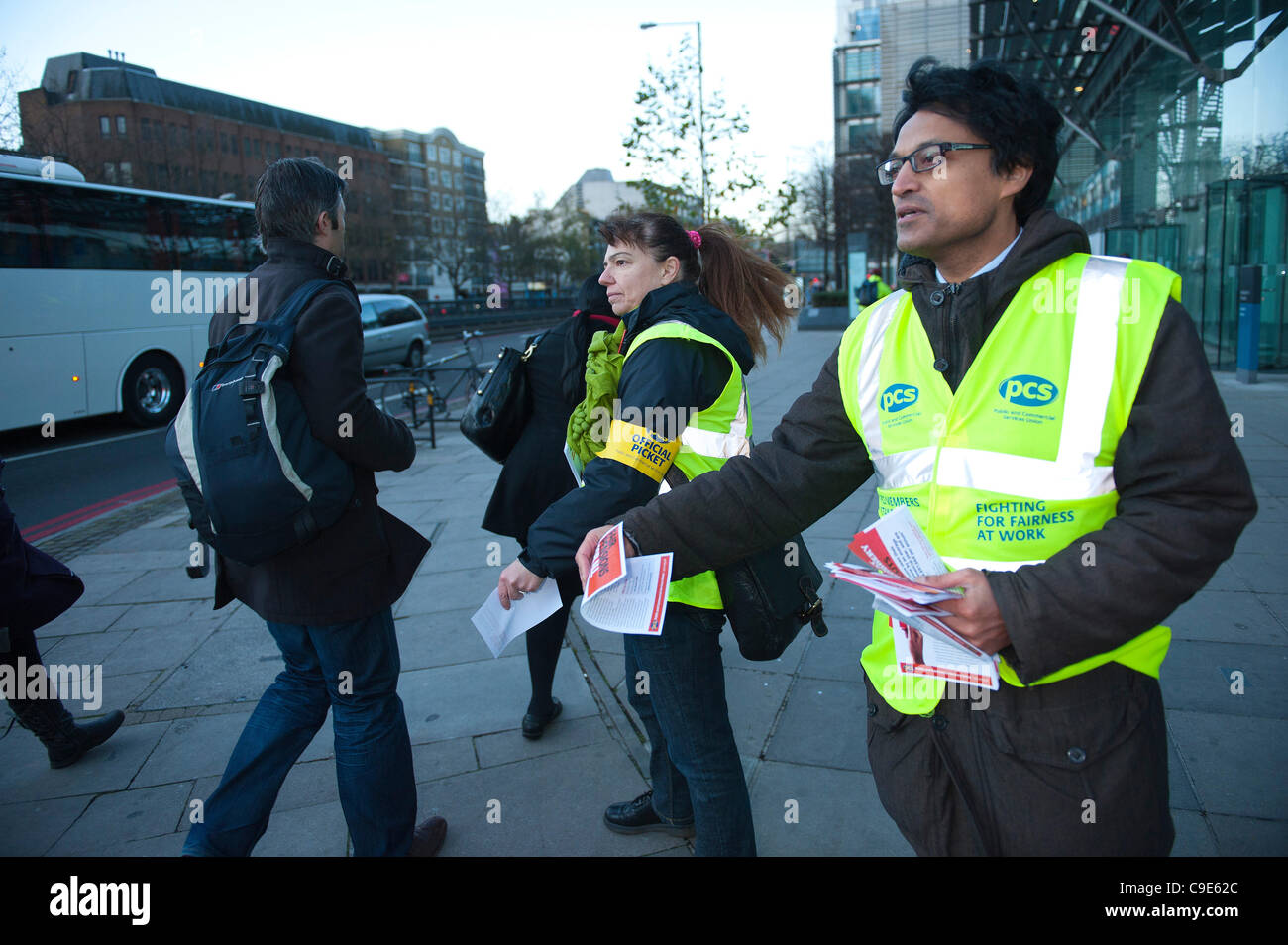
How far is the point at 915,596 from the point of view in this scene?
1302 millimetres

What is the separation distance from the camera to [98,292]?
1227cm

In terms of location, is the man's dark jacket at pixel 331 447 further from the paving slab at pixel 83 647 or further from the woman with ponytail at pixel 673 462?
the paving slab at pixel 83 647

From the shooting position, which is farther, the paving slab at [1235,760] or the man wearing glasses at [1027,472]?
the paving slab at [1235,760]

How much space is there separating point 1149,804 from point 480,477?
23.9 feet

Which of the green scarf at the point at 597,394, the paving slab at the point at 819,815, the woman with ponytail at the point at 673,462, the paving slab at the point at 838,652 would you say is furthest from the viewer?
the paving slab at the point at 838,652

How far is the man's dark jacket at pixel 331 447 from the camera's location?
2.26 m

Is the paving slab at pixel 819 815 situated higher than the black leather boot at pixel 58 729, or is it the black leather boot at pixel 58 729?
the black leather boot at pixel 58 729

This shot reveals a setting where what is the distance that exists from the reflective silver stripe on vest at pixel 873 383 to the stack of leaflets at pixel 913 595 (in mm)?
186

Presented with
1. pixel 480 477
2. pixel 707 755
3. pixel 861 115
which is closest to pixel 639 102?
pixel 480 477

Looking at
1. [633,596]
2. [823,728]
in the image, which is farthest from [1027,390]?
[823,728]

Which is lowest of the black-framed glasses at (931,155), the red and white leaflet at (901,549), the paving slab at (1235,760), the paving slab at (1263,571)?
the paving slab at (1235,760)

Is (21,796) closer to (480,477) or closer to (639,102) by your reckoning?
(480,477)

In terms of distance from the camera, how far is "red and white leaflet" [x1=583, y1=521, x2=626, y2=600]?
68.5 inches

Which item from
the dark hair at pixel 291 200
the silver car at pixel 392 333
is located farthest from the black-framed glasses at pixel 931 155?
the silver car at pixel 392 333
